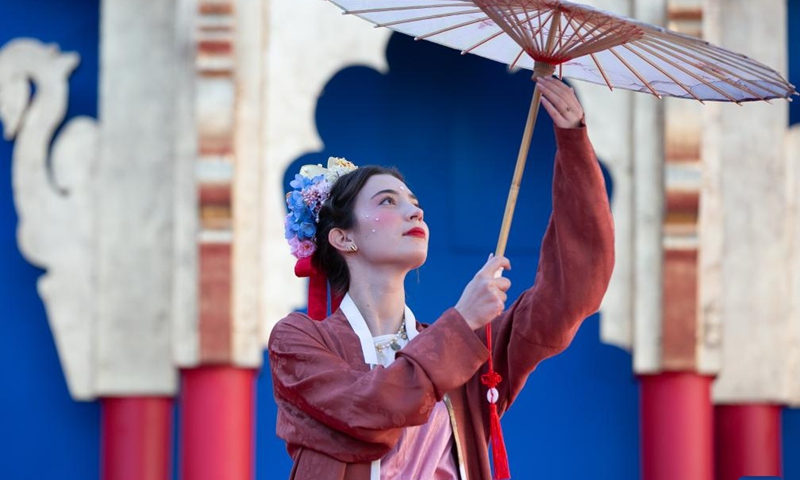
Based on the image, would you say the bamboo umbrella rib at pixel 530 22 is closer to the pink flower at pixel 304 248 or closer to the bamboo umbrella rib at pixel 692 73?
the bamboo umbrella rib at pixel 692 73

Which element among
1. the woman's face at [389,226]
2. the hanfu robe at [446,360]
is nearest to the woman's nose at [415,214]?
the woman's face at [389,226]

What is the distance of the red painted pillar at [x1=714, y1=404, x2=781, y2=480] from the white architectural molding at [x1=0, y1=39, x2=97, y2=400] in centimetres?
224

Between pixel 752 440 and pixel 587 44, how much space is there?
2627 mm

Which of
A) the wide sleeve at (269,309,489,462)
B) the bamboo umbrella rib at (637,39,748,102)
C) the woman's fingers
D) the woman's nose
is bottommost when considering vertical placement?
the wide sleeve at (269,309,489,462)

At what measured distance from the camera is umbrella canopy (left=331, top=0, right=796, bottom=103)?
7.94 feet

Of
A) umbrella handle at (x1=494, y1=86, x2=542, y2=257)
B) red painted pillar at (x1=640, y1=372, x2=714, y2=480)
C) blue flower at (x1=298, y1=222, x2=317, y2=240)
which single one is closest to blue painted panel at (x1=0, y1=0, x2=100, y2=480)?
red painted pillar at (x1=640, y1=372, x2=714, y2=480)

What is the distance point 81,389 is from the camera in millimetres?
4820

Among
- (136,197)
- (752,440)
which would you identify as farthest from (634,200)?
(136,197)

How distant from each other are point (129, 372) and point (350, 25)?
1447mm

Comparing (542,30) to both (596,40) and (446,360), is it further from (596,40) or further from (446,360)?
(446,360)

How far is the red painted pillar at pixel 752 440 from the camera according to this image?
15.4 ft

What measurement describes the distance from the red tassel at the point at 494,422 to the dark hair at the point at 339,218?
0.36 meters

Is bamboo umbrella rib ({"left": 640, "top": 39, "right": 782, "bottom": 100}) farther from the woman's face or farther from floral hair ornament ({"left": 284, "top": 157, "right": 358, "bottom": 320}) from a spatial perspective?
floral hair ornament ({"left": 284, "top": 157, "right": 358, "bottom": 320})

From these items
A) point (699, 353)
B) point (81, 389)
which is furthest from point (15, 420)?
point (699, 353)
